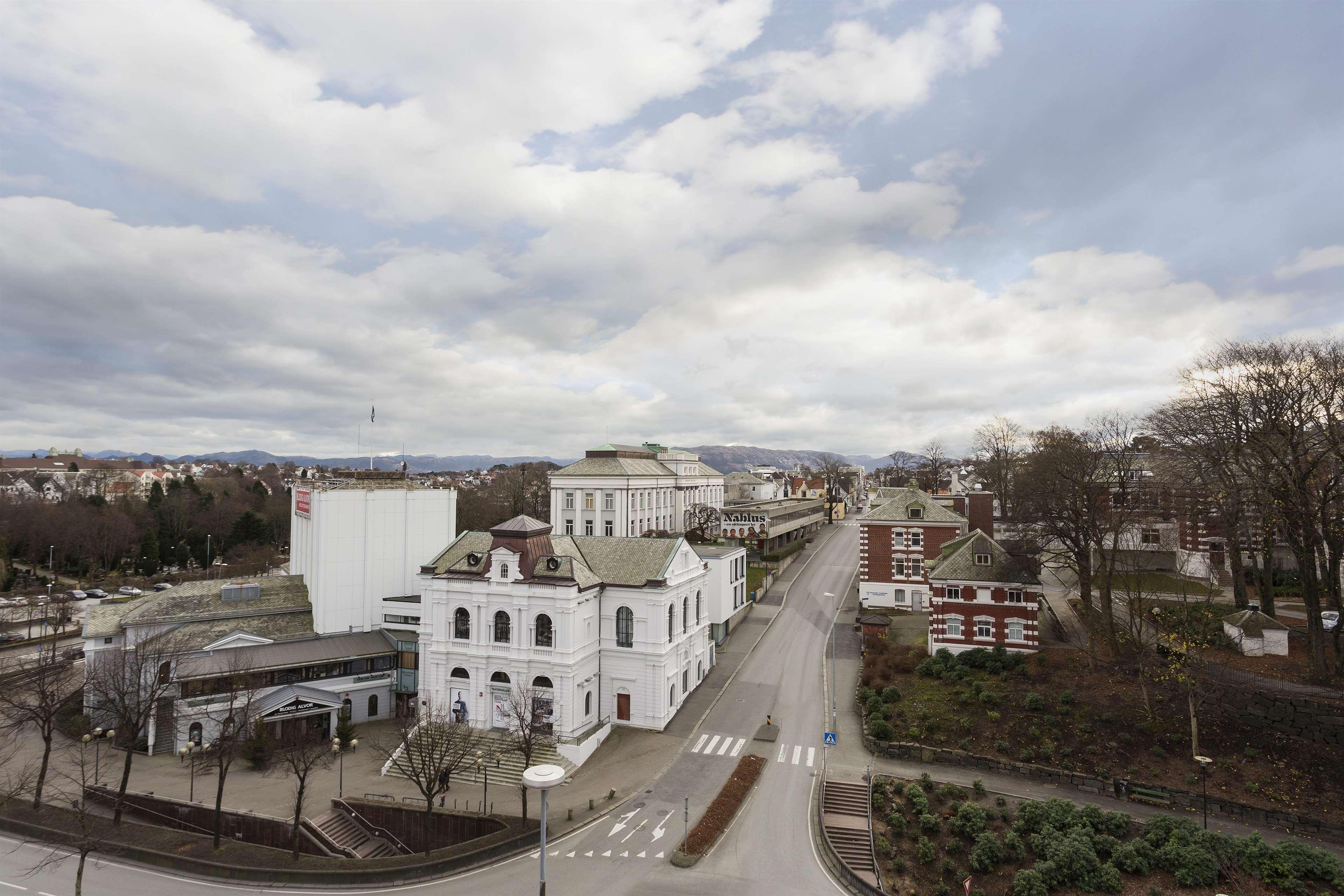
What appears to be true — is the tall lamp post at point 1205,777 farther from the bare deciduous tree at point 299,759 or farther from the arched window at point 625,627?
the bare deciduous tree at point 299,759

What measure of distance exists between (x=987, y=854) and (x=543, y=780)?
18.4 m

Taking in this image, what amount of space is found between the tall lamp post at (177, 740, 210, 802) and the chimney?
185 ft

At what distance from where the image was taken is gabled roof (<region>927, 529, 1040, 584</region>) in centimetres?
4216

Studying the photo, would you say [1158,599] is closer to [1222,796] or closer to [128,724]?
[1222,796]

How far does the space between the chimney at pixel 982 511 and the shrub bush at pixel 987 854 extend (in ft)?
104

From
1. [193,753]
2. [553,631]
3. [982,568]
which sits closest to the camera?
[193,753]

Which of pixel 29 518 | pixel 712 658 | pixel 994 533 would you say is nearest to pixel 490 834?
pixel 712 658

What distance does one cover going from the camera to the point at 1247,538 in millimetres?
38625

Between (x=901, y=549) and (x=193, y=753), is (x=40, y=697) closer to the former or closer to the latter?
(x=193, y=753)

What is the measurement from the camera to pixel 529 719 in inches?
1483

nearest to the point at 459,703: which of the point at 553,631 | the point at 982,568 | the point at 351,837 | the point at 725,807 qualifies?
the point at 553,631

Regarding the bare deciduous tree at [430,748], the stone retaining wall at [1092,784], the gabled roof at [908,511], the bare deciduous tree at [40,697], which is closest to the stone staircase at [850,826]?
the stone retaining wall at [1092,784]

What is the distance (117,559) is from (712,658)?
9544 cm

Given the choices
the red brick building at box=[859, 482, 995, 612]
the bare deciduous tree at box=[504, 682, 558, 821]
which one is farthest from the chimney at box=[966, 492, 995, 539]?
the bare deciduous tree at box=[504, 682, 558, 821]
